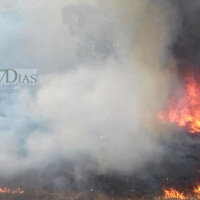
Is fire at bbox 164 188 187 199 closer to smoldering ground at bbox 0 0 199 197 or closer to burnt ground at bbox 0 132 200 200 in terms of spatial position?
burnt ground at bbox 0 132 200 200

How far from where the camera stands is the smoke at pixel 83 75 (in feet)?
16.3

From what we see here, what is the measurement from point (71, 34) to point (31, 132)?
1.81m

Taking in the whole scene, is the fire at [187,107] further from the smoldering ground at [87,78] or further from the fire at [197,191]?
the fire at [197,191]

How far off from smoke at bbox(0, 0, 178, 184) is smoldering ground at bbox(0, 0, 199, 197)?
17mm

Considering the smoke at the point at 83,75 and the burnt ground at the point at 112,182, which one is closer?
the burnt ground at the point at 112,182

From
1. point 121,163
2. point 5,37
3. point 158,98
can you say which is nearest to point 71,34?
point 5,37

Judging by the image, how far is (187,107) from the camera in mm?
5785

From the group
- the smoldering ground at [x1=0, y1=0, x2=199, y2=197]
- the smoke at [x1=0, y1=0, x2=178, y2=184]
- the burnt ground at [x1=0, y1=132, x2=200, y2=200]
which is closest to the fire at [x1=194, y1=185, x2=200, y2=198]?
the burnt ground at [x1=0, y1=132, x2=200, y2=200]

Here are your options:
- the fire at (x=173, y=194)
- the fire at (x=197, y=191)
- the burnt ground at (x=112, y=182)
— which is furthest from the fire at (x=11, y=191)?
the fire at (x=197, y=191)

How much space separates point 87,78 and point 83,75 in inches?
3.4

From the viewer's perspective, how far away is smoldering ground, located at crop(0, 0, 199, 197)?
16.0 ft

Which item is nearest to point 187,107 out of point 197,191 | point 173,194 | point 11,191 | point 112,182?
point 197,191

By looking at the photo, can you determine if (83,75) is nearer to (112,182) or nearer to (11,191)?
(112,182)

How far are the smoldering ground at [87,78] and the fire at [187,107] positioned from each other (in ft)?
1.19
